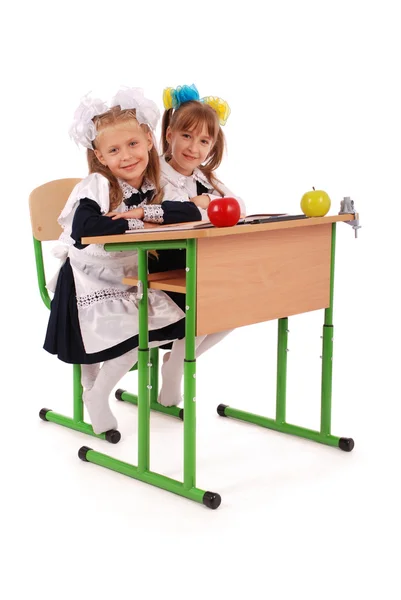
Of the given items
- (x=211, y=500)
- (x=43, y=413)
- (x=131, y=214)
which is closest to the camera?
(x=211, y=500)

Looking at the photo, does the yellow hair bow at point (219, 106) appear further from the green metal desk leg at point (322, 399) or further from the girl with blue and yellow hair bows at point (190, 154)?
the green metal desk leg at point (322, 399)

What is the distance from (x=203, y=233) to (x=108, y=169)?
0.79m

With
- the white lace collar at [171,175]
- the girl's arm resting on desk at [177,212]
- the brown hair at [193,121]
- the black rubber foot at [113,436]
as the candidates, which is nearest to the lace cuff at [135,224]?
the girl's arm resting on desk at [177,212]

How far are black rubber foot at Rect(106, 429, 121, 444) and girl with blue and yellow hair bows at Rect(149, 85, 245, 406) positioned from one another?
0.42 m

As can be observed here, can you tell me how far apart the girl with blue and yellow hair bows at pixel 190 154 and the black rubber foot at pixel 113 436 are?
422mm

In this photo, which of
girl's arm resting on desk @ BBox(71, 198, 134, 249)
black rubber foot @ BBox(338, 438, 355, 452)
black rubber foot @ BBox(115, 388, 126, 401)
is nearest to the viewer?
girl's arm resting on desk @ BBox(71, 198, 134, 249)

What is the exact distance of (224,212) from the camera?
98.5 inches

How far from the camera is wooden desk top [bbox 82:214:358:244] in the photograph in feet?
8.11

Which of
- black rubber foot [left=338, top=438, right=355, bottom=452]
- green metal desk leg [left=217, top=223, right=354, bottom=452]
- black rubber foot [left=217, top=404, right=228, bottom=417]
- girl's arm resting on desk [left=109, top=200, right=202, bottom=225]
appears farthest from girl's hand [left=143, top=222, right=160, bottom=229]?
black rubber foot [left=338, top=438, right=355, bottom=452]

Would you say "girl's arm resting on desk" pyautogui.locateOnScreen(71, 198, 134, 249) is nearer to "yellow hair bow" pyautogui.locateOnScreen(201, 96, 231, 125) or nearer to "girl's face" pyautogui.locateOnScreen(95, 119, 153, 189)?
"girl's face" pyautogui.locateOnScreen(95, 119, 153, 189)

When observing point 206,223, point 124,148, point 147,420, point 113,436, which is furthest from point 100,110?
point 113,436

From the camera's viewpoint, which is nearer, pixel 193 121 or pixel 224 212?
pixel 224 212

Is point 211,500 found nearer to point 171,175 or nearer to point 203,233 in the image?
point 203,233

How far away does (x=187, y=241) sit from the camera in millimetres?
2523
